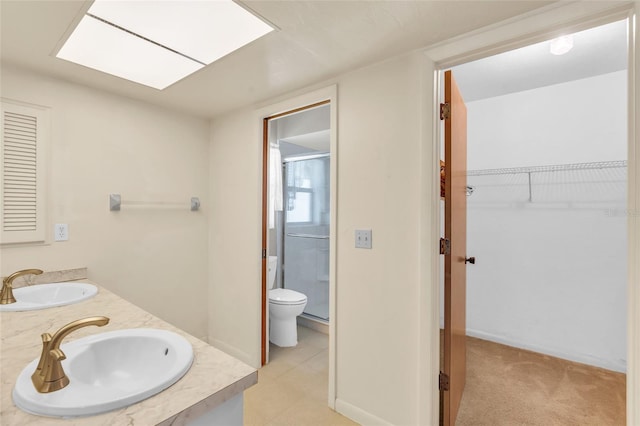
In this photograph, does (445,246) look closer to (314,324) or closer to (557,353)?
(557,353)

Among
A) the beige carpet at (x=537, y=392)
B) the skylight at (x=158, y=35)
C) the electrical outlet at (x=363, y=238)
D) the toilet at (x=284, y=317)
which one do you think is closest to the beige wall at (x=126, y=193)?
the skylight at (x=158, y=35)

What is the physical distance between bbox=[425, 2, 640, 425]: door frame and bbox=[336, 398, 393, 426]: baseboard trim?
33 centimetres

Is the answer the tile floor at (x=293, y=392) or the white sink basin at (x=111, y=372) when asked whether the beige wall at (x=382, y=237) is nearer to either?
the tile floor at (x=293, y=392)

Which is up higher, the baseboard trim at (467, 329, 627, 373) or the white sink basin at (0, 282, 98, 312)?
the white sink basin at (0, 282, 98, 312)

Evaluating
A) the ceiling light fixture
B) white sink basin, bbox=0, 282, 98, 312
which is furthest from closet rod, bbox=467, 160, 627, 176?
white sink basin, bbox=0, 282, 98, 312

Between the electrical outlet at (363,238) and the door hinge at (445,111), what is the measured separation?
738mm

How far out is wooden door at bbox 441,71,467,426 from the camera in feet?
5.49

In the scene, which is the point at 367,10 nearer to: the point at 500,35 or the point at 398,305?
the point at 500,35

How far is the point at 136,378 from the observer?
39.8 inches

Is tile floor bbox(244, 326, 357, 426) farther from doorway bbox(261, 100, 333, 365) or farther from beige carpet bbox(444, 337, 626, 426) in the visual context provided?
beige carpet bbox(444, 337, 626, 426)

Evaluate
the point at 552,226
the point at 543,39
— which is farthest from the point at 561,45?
the point at 552,226

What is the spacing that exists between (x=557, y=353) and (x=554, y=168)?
157 centimetres

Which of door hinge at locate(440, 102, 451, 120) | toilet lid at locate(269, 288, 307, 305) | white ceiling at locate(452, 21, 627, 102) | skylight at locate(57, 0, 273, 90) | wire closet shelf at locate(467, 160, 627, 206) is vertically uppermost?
white ceiling at locate(452, 21, 627, 102)

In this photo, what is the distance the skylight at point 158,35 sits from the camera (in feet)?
4.28
